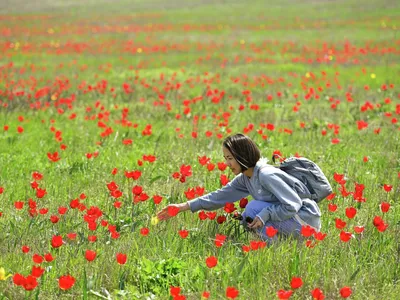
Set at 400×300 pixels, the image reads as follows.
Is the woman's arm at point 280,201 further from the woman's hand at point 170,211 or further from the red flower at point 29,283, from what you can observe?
the red flower at point 29,283

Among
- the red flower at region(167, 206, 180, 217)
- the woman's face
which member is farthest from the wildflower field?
the woman's face

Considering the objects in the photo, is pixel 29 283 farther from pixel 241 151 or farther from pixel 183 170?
pixel 183 170

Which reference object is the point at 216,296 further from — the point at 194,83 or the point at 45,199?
the point at 194,83

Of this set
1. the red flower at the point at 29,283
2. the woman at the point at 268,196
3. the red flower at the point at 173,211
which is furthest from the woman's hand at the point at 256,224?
the red flower at the point at 29,283

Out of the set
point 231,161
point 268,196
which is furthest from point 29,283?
point 268,196

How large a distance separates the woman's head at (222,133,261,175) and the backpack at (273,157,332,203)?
11.5 inches

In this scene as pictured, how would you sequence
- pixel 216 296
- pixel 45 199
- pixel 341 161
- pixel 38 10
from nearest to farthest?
pixel 216 296, pixel 45 199, pixel 341 161, pixel 38 10

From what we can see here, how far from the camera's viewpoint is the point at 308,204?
4719 millimetres

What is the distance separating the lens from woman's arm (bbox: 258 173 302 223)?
455cm

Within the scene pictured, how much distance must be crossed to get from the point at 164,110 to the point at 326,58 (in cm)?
805

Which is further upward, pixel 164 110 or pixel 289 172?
pixel 289 172

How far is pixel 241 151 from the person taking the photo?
186 inches

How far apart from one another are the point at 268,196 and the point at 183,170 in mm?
884

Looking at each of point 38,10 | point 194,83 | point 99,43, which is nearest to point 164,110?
point 194,83
